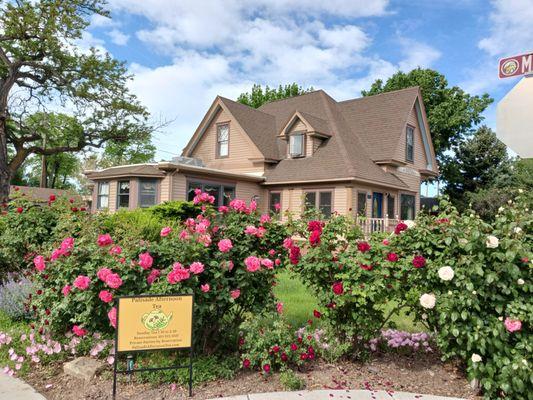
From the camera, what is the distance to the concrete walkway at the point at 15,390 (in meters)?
3.45

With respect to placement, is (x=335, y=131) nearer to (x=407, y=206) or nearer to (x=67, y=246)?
(x=407, y=206)

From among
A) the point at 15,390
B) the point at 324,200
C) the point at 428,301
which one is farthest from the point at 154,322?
the point at 324,200

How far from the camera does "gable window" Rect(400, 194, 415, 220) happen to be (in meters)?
21.0

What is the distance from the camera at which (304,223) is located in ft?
14.7

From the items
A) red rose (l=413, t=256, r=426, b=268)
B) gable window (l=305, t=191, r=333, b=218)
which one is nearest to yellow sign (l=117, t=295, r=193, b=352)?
red rose (l=413, t=256, r=426, b=268)

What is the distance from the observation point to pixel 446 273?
3.41 meters

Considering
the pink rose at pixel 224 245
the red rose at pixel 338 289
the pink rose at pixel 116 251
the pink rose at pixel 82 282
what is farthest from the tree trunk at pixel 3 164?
the red rose at pixel 338 289

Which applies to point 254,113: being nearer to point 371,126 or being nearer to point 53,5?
point 371,126

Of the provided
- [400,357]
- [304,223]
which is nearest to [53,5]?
[304,223]

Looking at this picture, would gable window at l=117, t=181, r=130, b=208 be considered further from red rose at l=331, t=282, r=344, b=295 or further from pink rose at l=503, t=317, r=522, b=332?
pink rose at l=503, t=317, r=522, b=332

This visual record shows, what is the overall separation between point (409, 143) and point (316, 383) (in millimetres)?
19483

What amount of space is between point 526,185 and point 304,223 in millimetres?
25679

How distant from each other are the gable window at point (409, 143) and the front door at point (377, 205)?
330 cm

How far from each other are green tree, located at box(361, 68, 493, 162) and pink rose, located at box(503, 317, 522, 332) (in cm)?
3372
